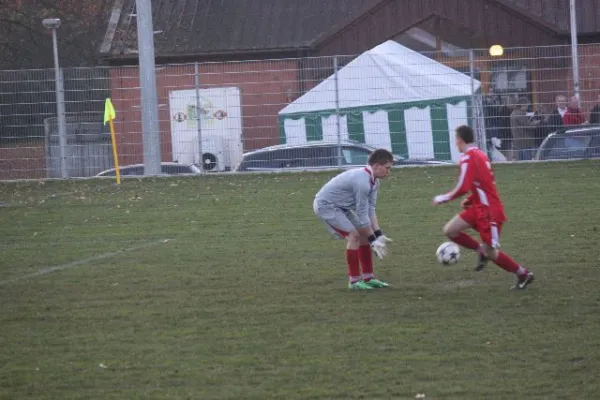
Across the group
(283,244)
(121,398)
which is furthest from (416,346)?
(283,244)

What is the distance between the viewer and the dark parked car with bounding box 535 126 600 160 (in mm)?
22844

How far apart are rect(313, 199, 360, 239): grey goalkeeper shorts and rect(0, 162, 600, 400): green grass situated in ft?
1.79

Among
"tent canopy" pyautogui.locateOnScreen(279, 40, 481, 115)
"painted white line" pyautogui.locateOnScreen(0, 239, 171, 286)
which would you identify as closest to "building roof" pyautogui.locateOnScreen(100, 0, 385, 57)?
"tent canopy" pyautogui.locateOnScreen(279, 40, 481, 115)

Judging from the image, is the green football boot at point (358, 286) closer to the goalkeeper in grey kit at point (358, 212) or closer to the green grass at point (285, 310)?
the goalkeeper in grey kit at point (358, 212)

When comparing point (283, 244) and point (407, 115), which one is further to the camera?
point (407, 115)

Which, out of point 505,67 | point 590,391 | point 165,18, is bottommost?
point 590,391

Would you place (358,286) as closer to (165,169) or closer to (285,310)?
(285,310)

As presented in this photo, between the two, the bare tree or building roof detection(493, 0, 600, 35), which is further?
the bare tree

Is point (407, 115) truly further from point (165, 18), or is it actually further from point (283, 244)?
point (165, 18)

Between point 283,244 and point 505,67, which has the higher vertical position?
point 505,67

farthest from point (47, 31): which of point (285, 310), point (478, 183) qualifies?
point (285, 310)

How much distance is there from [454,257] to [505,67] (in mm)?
13719

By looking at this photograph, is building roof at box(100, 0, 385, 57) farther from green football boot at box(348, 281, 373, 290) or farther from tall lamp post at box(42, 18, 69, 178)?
green football boot at box(348, 281, 373, 290)

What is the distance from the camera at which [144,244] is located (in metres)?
14.3
